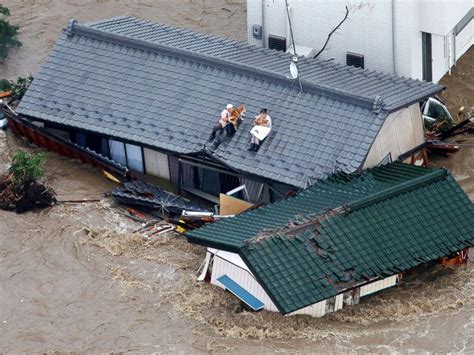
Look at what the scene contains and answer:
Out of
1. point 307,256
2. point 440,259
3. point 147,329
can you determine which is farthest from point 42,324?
point 440,259

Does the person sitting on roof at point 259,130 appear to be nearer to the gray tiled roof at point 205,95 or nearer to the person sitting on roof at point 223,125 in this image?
the gray tiled roof at point 205,95

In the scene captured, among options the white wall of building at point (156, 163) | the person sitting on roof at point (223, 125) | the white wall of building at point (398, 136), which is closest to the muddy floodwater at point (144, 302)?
the white wall of building at point (156, 163)

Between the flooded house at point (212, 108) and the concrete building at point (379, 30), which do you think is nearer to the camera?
the flooded house at point (212, 108)

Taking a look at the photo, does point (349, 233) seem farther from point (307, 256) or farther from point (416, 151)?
point (416, 151)

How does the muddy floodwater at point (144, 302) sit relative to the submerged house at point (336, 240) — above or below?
below

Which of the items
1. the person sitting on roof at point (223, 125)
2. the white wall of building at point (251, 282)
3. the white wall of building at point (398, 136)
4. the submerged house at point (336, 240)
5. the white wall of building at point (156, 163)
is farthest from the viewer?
the white wall of building at point (156, 163)

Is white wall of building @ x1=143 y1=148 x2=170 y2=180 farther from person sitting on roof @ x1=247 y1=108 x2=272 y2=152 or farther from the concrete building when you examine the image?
the concrete building
